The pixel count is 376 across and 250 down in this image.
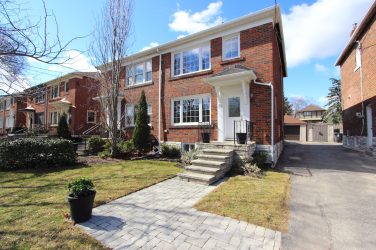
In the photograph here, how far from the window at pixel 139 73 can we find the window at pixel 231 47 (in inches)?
201

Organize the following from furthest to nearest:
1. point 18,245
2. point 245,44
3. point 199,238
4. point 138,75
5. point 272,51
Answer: point 138,75 < point 245,44 < point 272,51 < point 199,238 < point 18,245

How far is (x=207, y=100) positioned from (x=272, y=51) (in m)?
3.64

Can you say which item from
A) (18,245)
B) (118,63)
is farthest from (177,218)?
(118,63)

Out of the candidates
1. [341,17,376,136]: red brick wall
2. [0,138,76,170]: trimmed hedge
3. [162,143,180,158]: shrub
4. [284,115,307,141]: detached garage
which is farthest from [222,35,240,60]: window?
[284,115,307,141]: detached garage

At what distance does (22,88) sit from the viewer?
5.11 metres

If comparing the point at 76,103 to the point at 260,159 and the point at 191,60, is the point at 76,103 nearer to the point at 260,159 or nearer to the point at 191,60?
the point at 191,60

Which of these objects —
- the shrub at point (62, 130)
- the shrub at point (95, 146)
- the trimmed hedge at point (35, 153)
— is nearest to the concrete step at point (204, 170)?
the trimmed hedge at point (35, 153)

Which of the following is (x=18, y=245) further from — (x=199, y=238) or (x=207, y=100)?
(x=207, y=100)

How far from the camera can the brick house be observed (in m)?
8.91

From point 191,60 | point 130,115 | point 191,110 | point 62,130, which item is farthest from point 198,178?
point 62,130

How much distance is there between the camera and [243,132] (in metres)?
9.10

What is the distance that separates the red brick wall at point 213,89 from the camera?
8867 millimetres

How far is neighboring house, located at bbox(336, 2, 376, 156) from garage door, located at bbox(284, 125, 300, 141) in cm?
1263

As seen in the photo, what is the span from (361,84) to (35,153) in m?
17.8
